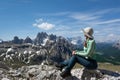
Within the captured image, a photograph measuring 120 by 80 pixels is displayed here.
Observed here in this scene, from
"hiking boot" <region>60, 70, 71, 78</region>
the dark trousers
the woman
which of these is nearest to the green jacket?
the woman

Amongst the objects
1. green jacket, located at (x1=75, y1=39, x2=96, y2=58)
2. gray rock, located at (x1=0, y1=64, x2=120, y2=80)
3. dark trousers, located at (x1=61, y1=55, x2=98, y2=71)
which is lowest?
gray rock, located at (x1=0, y1=64, x2=120, y2=80)

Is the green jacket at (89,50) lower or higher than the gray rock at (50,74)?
higher

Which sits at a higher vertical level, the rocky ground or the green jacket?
the green jacket

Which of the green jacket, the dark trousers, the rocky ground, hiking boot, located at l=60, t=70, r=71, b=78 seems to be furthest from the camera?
the rocky ground

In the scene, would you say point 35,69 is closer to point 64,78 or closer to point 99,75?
point 64,78

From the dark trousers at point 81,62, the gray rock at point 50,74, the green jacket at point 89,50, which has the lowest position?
the gray rock at point 50,74

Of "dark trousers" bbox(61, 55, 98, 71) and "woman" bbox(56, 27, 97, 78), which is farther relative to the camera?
"dark trousers" bbox(61, 55, 98, 71)

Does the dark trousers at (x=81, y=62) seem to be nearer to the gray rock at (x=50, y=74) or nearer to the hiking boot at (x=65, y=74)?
the hiking boot at (x=65, y=74)

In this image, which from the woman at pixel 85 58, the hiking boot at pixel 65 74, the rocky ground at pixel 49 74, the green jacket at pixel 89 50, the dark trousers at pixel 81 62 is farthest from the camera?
the rocky ground at pixel 49 74

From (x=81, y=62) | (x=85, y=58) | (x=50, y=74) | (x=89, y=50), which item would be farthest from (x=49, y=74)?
(x=89, y=50)

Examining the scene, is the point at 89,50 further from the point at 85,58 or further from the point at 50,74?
the point at 50,74

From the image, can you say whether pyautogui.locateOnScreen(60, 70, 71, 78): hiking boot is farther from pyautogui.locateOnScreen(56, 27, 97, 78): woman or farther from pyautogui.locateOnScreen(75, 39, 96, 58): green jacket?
pyautogui.locateOnScreen(75, 39, 96, 58): green jacket

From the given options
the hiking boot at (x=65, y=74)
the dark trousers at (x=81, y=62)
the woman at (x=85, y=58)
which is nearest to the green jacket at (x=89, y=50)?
the woman at (x=85, y=58)

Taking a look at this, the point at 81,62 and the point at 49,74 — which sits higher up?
the point at 81,62
